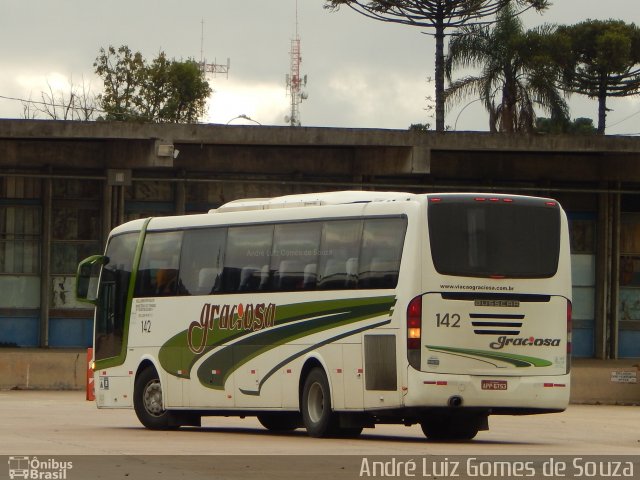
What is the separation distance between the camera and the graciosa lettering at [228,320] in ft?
66.9

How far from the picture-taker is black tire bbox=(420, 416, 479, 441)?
1986 centimetres

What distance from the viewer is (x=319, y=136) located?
39688 mm

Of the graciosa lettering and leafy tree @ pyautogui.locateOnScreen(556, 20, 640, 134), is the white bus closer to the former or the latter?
the graciosa lettering

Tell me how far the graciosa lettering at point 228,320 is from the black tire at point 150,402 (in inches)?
43.1

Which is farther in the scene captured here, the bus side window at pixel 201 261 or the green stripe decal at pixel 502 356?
the bus side window at pixel 201 261

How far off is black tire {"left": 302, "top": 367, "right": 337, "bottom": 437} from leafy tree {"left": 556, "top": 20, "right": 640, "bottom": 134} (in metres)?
60.8

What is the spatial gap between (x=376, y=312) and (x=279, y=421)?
395 cm

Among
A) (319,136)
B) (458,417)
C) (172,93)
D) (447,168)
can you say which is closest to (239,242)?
(458,417)

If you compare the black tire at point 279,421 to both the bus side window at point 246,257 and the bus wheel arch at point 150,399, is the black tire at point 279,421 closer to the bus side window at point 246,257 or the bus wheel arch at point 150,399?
the bus wheel arch at point 150,399
